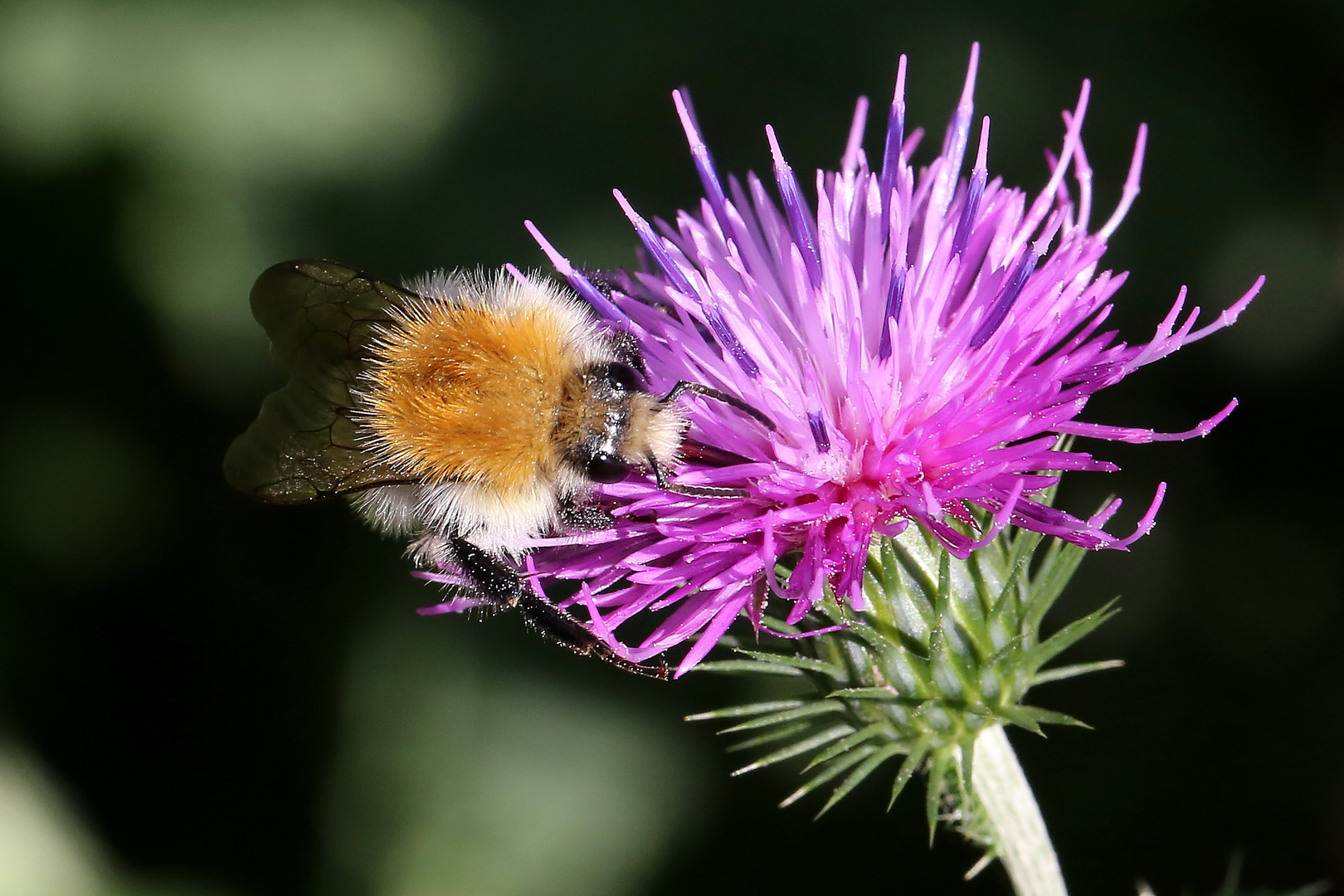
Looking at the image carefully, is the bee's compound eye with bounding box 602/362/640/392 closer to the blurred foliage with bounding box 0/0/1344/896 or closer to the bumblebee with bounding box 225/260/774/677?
the bumblebee with bounding box 225/260/774/677

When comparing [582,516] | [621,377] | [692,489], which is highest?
[621,377]

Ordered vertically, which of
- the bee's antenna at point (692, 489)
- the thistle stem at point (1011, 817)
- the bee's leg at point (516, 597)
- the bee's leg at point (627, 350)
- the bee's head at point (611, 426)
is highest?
the bee's leg at point (627, 350)

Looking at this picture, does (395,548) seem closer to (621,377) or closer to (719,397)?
(719,397)

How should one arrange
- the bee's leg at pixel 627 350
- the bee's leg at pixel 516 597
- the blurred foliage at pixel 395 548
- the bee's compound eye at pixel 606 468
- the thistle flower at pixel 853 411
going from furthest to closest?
1. the blurred foliage at pixel 395 548
2. the bee's leg at pixel 516 597
3. the bee's leg at pixel 627 350
4. the thistle flower at pixel 853 411
5. the bee's compound eye at pixel 606 468

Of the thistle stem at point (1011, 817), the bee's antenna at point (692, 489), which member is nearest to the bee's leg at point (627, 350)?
the bee's antenna at point (692, 489)

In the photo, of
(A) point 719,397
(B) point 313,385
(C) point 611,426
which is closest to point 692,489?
(A) point 719,397

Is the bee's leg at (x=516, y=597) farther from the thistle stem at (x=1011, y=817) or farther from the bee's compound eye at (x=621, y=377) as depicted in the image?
the thistle stem at (x=1011, y=817)

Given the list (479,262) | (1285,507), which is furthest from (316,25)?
(1285,507)

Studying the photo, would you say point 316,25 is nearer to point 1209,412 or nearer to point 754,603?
point 754,603
